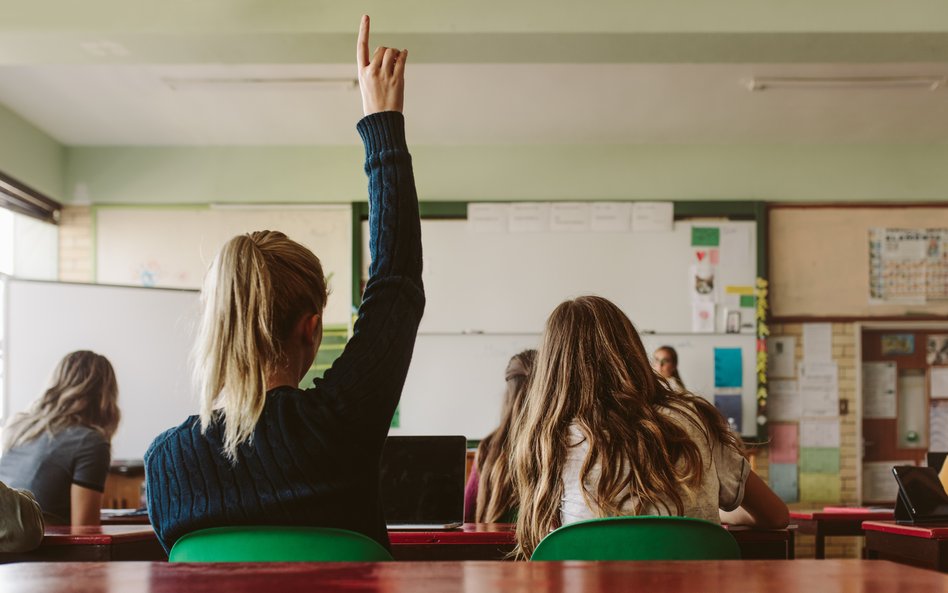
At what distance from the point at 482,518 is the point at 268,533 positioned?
197 centimetres

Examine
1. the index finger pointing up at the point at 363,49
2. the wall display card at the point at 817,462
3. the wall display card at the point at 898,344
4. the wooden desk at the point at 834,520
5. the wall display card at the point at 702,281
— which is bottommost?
the wall display card at the point at 817,462

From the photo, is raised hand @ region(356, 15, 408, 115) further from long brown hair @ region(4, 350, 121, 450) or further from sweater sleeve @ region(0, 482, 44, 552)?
long brown hair @ region(4, 350, 121, 450)

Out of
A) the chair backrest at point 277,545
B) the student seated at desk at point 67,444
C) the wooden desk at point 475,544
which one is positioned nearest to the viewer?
the chair backrest at point 277,545

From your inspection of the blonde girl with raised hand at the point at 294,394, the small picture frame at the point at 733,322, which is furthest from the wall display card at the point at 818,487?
the blonde girl with raised hand at the point at 294,394

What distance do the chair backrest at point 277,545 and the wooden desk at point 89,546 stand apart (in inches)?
65.8

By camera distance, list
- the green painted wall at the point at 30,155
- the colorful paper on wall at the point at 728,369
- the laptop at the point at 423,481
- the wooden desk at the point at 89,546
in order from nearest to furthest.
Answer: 1. the wooden desk at the point at 89,546
2. the laptop at the point at 423,481
3. the green painted wall at the point at 30,155
4. the colorful paper on wall at the point at 728,369

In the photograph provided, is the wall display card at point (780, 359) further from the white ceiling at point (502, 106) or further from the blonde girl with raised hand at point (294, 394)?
the blonde girl with raised hand at point (294, 394)

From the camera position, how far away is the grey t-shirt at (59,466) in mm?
3162

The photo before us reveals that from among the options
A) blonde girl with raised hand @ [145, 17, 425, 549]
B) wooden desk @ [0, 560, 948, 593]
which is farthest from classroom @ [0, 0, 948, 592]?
wooden desk @ [0, 560, 948, 593]

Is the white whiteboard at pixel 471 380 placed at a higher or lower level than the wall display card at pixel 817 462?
higher

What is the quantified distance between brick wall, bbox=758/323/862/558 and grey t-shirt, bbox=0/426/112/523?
170 inches

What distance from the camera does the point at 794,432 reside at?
5879 millimetres

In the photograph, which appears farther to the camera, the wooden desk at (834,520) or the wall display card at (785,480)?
the wall display card at (785,480)

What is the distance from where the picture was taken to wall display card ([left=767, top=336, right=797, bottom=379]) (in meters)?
5.89
